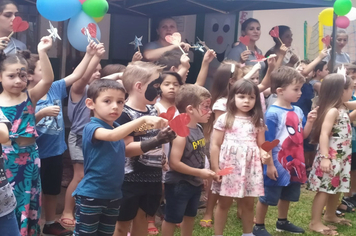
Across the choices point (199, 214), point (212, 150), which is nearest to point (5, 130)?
point (212, 150)

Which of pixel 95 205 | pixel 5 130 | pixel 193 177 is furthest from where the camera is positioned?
pixel 193 177

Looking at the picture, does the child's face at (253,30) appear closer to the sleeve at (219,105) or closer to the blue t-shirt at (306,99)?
the blue t-shirt at (306,99)

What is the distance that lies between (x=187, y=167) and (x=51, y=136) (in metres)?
1.19

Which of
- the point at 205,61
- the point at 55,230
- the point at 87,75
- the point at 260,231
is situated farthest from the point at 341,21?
the point at 55,230

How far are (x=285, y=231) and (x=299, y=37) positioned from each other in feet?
15.8

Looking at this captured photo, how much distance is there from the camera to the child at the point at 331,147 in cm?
408

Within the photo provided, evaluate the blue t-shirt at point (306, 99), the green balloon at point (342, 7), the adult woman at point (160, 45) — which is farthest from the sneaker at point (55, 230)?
the green balloon at point (342, 7)

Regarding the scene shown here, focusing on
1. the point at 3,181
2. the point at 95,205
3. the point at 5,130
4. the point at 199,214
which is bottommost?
the point at 199,214

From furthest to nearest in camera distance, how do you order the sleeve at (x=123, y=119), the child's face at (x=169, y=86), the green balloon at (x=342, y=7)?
1. the green balloon at (x=342, y=7)
2. the child's face at (x=169, y=86)
3. the sleeve at (x=123, y=119)

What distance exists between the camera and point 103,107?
2605 mm

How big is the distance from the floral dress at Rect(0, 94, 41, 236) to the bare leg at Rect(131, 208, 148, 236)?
28.3 inches

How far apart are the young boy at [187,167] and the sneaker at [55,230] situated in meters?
0.96

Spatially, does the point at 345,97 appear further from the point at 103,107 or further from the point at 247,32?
the point at 103,107

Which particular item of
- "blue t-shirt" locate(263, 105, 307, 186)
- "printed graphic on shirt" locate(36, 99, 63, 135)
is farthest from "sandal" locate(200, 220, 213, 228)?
"printed graphic on shirt" locate(36, 99, 63, 135)
